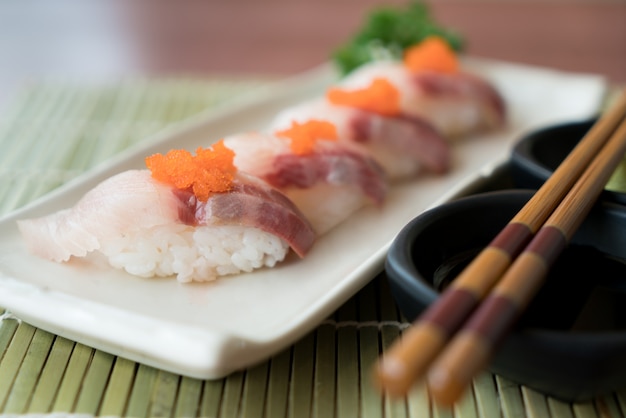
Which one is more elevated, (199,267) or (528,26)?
(199,267)

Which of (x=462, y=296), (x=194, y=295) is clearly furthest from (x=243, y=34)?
(x=462, y=296)

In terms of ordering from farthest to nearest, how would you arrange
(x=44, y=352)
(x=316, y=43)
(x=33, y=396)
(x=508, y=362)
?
1. (x=316, y=43)
2. (x=44, y=352)
3. (x=33, y=396)
4. (x=508, y=362)

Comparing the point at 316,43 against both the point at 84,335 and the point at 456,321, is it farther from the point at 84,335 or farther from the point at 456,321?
the point at 456,321

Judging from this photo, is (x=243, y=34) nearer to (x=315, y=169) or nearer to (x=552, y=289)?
(x=315, y=169)

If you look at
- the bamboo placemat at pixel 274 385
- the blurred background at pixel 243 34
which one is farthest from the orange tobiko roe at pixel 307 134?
the blurred background at pixel 243 34

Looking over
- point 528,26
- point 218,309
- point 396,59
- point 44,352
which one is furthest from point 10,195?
point 528,26

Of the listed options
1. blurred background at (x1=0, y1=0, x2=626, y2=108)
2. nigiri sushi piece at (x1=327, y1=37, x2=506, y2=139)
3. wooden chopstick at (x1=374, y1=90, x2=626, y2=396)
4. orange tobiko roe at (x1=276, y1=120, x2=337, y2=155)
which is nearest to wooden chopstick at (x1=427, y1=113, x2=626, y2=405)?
wooden chopstick at (x1=374, y1=90, x2=626, y2=396)
